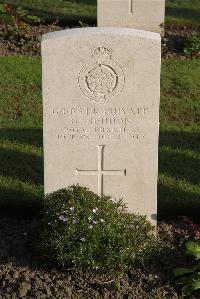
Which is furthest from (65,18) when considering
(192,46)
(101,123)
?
(101,123)

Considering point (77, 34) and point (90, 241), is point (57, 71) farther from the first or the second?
point (90, 241)

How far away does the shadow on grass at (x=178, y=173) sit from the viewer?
6.20 m

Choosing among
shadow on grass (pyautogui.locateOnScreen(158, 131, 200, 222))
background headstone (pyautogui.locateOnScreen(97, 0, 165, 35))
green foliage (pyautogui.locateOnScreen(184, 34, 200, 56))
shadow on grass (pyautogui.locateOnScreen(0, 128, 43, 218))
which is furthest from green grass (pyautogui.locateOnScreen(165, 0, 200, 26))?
shadow on grass (pyautogui.locateOnScreen(0, 128, 43, 218))

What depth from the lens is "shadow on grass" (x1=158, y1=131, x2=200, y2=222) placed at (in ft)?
20.3

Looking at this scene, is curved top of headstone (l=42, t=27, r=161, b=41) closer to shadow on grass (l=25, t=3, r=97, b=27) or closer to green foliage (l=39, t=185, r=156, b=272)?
green foliage (l=39, t=185, r=156, b=272)

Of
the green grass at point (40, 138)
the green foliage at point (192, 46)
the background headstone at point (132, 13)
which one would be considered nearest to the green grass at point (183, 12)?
the background headstone at point (132, 13)

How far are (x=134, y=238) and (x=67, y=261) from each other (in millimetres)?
548

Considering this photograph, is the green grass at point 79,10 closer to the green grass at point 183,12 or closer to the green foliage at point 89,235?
the green grass at point 183,12

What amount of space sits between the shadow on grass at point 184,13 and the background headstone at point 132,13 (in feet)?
4.66

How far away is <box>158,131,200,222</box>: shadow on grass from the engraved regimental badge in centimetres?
142

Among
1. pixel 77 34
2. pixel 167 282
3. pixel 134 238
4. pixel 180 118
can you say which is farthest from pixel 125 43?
pixel 180 118

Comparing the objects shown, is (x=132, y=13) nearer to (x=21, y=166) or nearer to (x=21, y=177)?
(x=21, y=166)

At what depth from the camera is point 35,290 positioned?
5.04m

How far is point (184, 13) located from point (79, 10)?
1.91 m
